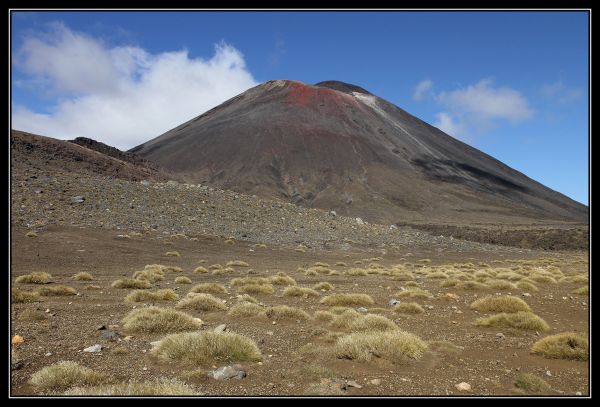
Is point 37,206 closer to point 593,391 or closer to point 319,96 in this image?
point 593,391

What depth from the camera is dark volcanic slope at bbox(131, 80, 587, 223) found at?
126 meters

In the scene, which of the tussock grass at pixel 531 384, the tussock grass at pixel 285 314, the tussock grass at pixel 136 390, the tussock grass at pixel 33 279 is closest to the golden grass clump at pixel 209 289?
Answer: the tussock grass at pixel 285 314

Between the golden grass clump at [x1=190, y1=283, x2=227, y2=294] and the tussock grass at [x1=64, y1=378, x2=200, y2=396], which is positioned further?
the golden grass clump at [x1=190, y1=283, x2=227, y2=294]

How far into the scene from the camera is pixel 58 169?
5044cm

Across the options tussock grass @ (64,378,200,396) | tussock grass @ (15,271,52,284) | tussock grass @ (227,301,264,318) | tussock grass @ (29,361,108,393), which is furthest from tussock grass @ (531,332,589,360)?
tussock grass @ (15,271,52,284)

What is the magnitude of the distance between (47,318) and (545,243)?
7635cm

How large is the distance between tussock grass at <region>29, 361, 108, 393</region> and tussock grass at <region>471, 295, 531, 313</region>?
11277mm

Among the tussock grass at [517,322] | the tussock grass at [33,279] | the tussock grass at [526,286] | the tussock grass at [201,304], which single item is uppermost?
the tussock grass at [526,286]

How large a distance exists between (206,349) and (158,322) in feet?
8.56

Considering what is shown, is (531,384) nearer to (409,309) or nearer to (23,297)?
(409,309)

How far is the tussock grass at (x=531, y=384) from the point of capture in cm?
677

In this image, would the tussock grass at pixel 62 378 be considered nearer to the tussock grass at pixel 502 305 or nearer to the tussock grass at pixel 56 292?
the tussock grass at pixel 56 292

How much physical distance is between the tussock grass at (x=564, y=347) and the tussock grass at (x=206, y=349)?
563cm

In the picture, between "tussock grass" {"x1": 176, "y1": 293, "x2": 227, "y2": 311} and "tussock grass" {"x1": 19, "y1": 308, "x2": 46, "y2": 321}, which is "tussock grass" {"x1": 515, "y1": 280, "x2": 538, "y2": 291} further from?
"tussock grass" {"x1": 19, "y1": 308, "x2": 46, "y2": 321}
